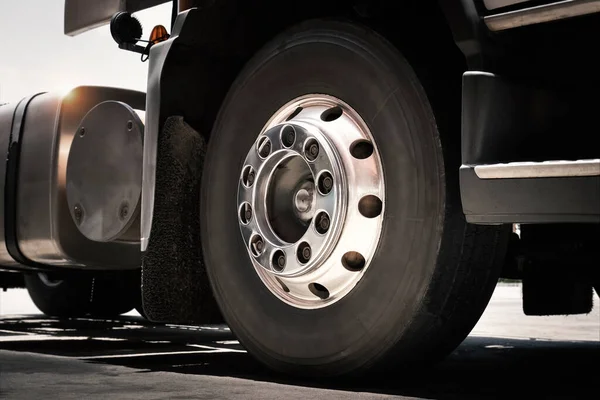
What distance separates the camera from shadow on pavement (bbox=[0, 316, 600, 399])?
3422 millimetres

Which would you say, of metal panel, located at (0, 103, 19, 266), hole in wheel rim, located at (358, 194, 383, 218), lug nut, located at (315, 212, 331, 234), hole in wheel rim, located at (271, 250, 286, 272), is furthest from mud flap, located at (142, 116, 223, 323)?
metal panel, located at (0, 103, 19, 266)

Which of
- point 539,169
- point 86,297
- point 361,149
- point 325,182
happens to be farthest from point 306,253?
point 86,297

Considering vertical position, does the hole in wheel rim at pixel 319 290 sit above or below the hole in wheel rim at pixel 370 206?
below

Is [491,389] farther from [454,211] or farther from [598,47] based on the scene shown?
[598,47]

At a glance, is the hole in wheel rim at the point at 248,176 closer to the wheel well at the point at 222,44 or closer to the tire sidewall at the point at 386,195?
the tire sidewall at the point at 386,195

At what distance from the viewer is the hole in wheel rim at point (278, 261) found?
3457mm

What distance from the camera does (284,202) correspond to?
3.54 meters

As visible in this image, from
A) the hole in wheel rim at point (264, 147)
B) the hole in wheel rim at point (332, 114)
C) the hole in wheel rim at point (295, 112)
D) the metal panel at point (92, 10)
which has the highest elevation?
the metal panel at point (92, 10)

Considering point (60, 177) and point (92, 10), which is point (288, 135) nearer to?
point (92, 10)

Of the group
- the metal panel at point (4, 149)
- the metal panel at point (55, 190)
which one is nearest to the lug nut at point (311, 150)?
the metal panel at point (55, 190)

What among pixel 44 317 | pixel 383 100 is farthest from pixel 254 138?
pixel 44 317

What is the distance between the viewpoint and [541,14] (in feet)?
9.00

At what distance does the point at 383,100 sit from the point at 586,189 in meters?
0.86

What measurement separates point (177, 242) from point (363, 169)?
1017mm
